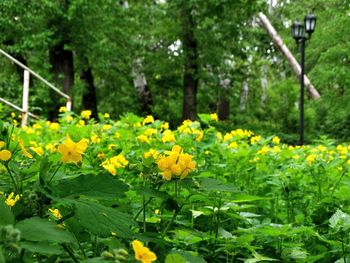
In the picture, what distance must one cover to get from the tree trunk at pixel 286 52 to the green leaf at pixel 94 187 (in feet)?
57.6

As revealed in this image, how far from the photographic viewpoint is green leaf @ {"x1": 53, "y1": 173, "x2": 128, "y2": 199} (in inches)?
38.8

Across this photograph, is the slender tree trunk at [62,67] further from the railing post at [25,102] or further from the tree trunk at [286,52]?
the tree trunk at [286,52]

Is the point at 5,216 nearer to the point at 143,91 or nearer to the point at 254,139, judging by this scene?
the point at 254,139

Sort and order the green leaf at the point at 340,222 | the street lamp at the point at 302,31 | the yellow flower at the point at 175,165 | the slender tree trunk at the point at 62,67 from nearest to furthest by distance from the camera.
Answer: the yellow flower at the point at 175,165 → the green leaf at the point at 340,222 → the street lamp at the point at 302,31 → the slender tree trunk at the point at 62,67

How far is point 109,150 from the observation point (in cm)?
290

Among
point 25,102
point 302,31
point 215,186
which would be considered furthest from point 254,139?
point 302,31

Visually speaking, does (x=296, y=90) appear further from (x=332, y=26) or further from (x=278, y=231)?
(x=278, y=231)

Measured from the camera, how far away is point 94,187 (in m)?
1.00

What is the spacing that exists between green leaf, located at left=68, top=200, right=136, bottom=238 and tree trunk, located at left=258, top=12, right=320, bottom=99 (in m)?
17.6

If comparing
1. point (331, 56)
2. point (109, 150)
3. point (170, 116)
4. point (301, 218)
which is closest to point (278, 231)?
point (301, 218)

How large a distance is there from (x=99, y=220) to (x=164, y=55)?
15739 mm

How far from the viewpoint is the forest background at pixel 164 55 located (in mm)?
12375

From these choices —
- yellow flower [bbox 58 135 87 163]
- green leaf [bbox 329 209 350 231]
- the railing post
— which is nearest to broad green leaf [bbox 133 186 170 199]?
yellow flower [bbox 58 135 87 163]

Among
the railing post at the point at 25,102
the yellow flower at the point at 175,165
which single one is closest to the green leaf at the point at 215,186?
the yellow flower at the point at 175,165
